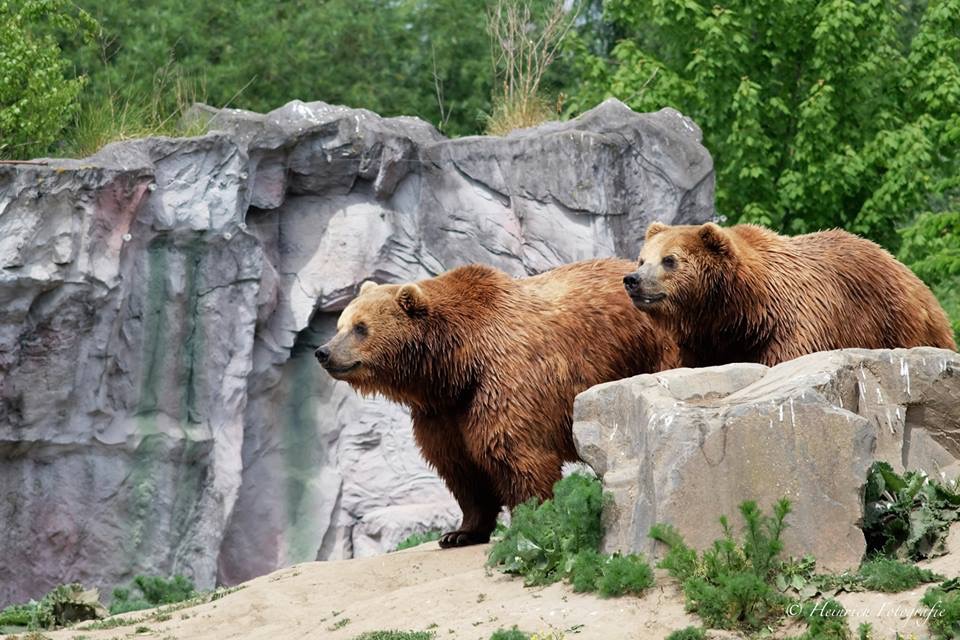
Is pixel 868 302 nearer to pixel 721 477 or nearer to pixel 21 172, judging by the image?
pixel 721 477

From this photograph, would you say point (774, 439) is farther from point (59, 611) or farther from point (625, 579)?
point (59, 611)

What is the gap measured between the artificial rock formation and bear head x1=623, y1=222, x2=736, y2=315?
1.10 metres

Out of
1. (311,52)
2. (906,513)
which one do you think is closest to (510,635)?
A: (906,513)

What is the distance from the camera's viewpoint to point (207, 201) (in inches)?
551

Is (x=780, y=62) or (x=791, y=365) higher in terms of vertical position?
(x=780, y=62)

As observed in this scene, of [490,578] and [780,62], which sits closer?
[490,578]

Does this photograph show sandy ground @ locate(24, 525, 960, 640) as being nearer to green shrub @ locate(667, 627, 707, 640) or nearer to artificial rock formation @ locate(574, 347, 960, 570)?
green shrub @ locate(667, 627, 707, 640)

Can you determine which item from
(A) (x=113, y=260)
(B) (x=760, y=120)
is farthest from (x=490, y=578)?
(B) (x=760, y=120)

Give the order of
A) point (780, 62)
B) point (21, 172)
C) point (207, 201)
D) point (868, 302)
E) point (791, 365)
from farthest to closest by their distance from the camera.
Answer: point (780, 62), point (207, 201), point (21, 172), point (868, 302), point (791, 365)

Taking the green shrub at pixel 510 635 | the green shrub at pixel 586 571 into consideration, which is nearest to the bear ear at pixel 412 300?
the green shrub at pixel 586 571

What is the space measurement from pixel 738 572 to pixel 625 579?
607 millimetres

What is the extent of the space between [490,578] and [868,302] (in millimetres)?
3135

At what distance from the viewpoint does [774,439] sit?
7344mm

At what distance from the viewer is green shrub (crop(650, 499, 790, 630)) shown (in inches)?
273
